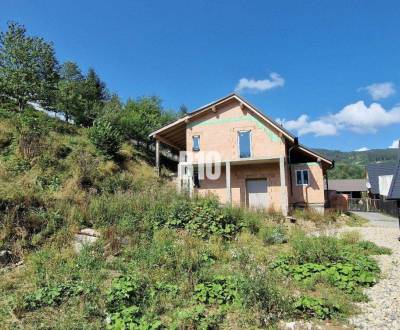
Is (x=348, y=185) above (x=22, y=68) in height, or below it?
below

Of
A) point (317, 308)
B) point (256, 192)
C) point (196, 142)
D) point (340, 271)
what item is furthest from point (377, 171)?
point (317, 308)

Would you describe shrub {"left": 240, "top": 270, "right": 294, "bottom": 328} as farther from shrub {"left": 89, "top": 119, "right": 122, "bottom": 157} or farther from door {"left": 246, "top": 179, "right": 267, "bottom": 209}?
shrub {"left": 89, "top": 119, "right": 122, "bottom": 157}

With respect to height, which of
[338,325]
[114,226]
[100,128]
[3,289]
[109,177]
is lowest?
[338,325]

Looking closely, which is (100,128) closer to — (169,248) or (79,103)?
(79,103)

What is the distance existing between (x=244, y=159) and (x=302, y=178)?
13.1ft

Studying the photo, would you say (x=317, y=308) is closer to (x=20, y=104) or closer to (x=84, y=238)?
(x=84, y=238)

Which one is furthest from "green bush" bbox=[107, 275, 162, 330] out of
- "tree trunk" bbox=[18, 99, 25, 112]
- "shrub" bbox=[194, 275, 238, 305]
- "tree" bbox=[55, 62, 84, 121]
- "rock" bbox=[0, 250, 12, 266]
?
"tree" bbox=[55, 62, 84, 121]

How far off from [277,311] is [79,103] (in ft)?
Answer: 76.0

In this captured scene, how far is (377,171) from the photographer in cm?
3788

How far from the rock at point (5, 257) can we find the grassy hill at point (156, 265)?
0.19 feet

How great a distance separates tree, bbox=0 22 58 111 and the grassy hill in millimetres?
10080

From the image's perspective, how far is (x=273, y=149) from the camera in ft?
61.4

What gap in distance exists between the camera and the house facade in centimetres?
1878

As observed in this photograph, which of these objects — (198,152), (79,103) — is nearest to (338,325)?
(198,152)
